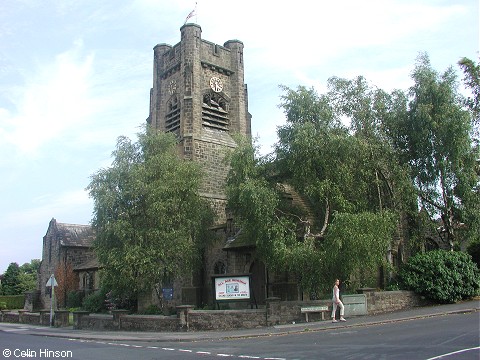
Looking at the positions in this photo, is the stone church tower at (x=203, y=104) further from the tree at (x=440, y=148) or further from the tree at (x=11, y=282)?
the tree at (x=11, y=282)

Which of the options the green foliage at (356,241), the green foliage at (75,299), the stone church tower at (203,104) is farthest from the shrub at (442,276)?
the green foliage at (75,299)

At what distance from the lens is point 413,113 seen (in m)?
25.3

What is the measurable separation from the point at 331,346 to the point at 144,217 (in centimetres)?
1444

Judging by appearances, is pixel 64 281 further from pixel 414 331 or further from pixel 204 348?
pixel 414 331

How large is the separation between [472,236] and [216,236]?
548 inches

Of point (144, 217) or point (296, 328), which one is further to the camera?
point (144, 217)

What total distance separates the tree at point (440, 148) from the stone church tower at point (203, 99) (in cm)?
1323

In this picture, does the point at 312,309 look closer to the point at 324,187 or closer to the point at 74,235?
the point at 324,187

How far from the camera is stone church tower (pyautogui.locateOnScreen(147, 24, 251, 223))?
3341 cm

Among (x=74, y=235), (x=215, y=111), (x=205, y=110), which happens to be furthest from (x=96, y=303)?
(x=215, y=111)

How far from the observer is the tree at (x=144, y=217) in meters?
23.4

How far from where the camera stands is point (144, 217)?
24.6m

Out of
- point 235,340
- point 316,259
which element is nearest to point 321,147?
point 316,259

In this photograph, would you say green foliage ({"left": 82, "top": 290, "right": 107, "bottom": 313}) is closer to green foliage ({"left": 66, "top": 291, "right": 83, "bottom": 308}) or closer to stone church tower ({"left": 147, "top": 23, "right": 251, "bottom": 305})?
stone church tower ({"left": 147, "top": 23, "right": 251, "bottom": 305})
